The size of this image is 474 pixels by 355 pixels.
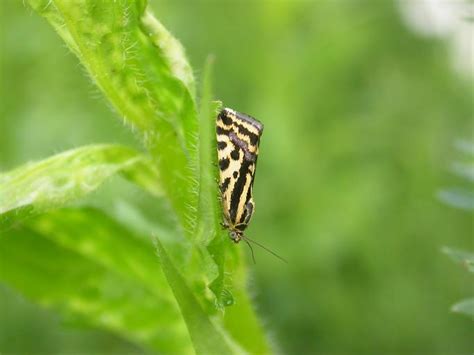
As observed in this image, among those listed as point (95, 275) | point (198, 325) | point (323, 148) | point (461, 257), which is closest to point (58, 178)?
point (198, 325)

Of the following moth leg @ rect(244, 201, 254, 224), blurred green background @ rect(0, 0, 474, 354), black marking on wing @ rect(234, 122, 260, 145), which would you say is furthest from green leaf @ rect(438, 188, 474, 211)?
blurred green background @ rect(0, 0, 474, 354)

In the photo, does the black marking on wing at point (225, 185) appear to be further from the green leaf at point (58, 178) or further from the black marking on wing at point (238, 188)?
the green leaf at point (58, 178)

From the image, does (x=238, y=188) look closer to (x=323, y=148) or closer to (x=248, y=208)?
(x=248, y=208)

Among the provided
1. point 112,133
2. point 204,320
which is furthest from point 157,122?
point 112,133

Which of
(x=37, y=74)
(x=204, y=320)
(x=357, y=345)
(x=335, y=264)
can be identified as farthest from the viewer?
(x=37, y=74)

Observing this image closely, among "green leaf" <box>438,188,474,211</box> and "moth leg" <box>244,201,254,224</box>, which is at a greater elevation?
"green leaf" <box>438,188,474,211</box>

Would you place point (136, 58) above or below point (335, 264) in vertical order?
below

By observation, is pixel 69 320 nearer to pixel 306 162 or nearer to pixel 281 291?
pixel 281 291

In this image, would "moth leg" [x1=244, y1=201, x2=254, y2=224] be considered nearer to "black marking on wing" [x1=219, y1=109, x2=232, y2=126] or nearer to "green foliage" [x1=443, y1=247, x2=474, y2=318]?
"black marking on wing" [x1=219, y1=109, x2=232, y2=126]
